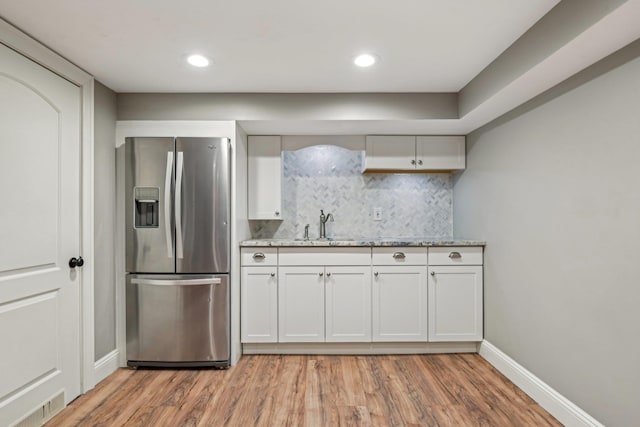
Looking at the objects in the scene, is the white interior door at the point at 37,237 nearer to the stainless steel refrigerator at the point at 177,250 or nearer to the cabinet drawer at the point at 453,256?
the stainless steel refrigerator at the point at 177,250

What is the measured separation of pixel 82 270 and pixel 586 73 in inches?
131

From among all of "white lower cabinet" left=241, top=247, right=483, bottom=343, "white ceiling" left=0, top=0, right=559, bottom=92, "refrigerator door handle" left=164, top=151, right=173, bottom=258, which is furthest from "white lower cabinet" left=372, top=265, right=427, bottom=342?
"refrigerator door handle" left=164, top=151, right=173, bottom=258

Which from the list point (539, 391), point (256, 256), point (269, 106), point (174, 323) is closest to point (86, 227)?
point (174, 323)

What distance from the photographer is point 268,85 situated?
2.57 m

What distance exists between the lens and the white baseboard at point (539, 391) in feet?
5.96

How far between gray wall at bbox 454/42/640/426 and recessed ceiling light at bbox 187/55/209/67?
7.29 ft

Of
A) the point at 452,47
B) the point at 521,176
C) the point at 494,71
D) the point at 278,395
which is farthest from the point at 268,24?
the point at 278,395

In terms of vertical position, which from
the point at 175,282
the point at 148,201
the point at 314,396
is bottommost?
the point at 314,396

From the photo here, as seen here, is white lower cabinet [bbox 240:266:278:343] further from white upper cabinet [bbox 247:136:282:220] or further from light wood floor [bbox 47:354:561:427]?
white upper cabinet [bbox 247:136:282:220]

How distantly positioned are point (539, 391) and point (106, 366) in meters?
3.07

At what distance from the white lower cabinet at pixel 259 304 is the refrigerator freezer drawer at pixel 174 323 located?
0.27 metres

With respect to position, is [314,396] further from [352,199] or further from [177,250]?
[352,199]

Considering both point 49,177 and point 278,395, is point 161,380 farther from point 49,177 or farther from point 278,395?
point 49,177

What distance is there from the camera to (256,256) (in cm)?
287
